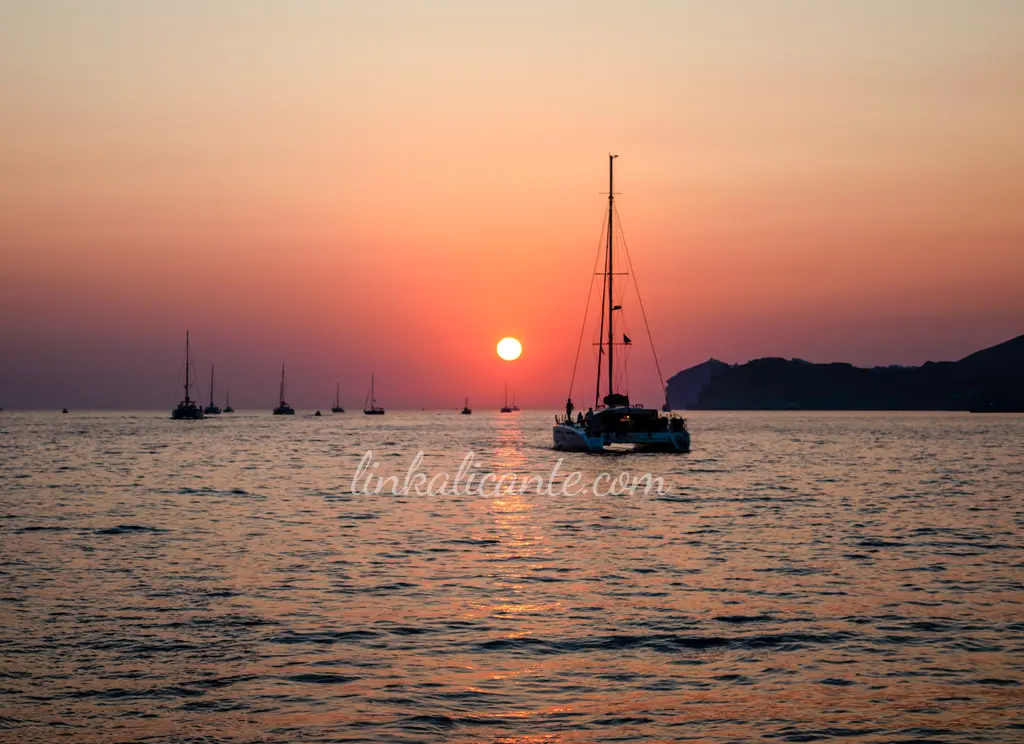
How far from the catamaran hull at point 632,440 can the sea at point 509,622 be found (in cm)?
3239

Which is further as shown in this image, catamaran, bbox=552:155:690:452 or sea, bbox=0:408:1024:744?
catamaran, bbox=552:155:690:452

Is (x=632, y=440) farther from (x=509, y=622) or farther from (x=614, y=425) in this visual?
(x=509, y=622)

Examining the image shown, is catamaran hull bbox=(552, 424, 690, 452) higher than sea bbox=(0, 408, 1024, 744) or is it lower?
higher

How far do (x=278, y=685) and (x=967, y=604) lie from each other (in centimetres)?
1331

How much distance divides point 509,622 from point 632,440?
5615cm

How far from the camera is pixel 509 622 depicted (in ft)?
59.0

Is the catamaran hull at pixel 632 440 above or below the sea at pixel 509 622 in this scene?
above

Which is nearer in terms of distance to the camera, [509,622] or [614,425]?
[509,622]

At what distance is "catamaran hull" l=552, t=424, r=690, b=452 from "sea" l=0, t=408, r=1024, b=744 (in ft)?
106

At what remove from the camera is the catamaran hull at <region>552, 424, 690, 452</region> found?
2891 inches

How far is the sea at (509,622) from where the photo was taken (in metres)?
12.5

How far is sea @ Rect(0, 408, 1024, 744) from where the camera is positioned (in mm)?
12539

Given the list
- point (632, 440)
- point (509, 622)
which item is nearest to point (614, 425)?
point (632, 440)

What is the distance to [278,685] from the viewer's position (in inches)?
549
